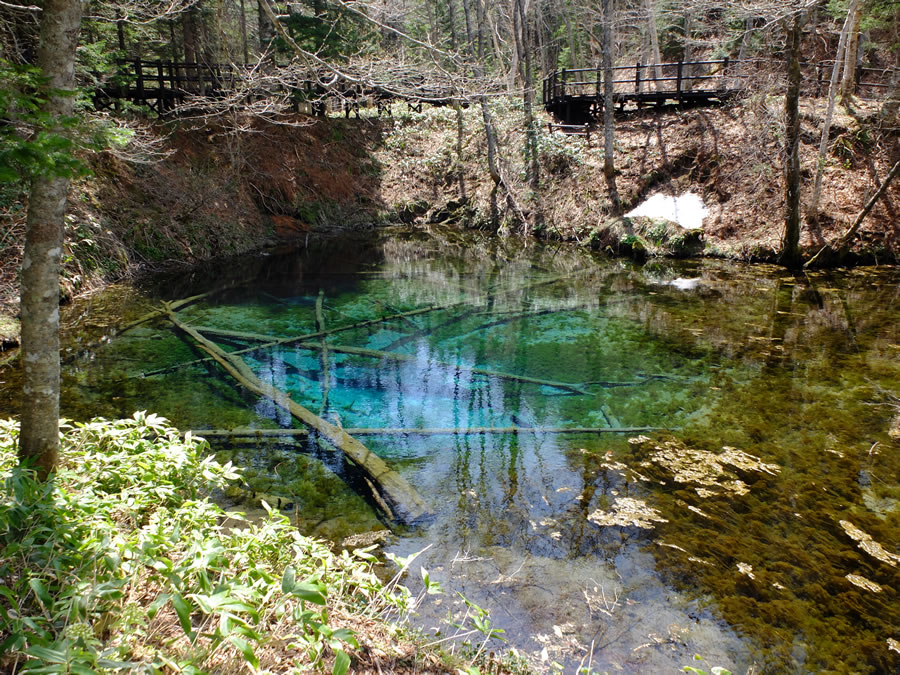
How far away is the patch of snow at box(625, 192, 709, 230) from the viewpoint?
18.1m

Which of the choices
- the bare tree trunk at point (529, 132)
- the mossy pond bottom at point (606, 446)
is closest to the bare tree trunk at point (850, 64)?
the mossy pond bottom at point (606, 446)

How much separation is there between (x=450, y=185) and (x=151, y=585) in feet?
77.1

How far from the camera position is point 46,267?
354 cm

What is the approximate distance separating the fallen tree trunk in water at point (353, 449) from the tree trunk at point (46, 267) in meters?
2.73

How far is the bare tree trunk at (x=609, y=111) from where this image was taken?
1817cm

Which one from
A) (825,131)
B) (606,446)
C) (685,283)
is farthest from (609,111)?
(606,446)

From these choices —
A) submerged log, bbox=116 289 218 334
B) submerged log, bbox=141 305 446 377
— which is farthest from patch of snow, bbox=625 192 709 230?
submerged log, bbox=116 289 218 334

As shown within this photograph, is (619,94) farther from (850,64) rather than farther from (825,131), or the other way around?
(825,131)

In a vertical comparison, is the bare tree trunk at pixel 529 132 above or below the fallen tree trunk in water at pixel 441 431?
above

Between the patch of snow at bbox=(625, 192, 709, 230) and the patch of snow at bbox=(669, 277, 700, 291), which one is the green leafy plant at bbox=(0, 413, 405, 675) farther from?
the patch of snow at bbox=(625, 192, 709, 230)

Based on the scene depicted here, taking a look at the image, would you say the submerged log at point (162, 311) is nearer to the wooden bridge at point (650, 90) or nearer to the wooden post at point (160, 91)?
the wooden post at point (160, 91)

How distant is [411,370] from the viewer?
8.84 metres

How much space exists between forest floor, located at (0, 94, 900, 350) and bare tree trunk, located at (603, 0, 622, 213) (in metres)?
0.36

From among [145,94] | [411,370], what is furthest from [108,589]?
[145,94]
